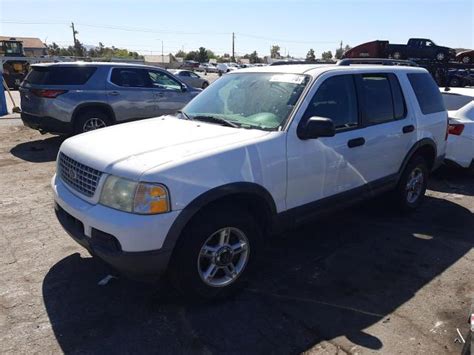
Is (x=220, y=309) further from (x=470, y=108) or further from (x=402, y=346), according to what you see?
(x=470, y=108)

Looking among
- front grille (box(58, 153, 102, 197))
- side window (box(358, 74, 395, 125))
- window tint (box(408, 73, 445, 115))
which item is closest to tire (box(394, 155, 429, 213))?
window tint (box(408, 73, 445, 115))

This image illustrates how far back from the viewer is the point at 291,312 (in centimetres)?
328

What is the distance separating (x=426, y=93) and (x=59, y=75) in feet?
22.3

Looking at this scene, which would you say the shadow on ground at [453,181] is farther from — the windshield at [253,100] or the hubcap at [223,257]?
the hubcap at [223,257]

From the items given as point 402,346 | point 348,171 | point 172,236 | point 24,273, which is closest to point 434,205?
point 348,171

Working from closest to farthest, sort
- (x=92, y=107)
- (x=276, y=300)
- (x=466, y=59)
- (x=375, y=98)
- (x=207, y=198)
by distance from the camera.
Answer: (x=207, y=198), (x=276, y=300), (x=375, y=98), (x=92, y=107), (x=466, y=59)

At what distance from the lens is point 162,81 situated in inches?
392

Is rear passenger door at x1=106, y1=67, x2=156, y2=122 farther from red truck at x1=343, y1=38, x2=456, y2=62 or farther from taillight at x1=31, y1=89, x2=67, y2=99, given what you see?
→ red truck at x1=343, y1=38, x2=456, y2=62

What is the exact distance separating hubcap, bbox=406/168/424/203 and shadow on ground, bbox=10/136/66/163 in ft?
20.1

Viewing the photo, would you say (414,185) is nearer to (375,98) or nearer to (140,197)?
(375,98)

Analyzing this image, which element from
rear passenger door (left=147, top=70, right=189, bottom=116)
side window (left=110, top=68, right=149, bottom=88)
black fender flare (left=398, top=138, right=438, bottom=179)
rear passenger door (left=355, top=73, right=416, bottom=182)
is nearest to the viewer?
rear passenger door (left=355, top=73, right=416, bottom=182)

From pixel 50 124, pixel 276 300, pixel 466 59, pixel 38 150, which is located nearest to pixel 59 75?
pixel 50 124

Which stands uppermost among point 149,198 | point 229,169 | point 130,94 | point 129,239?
point 130,94

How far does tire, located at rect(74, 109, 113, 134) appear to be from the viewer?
8.64 m
